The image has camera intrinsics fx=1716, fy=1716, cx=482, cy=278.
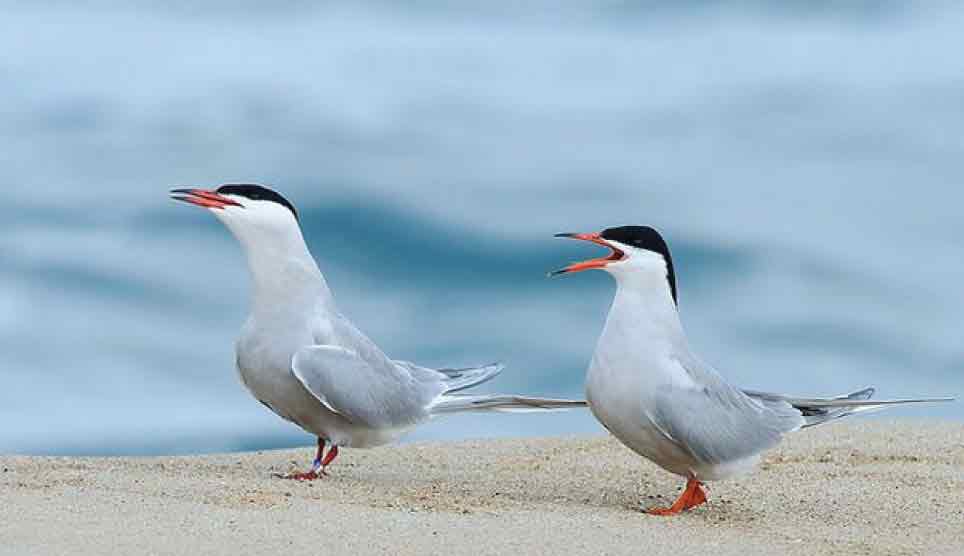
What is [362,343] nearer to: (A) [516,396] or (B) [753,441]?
(A) [516,396]

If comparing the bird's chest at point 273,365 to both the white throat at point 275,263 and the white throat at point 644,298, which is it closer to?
the white throat at point 275,263

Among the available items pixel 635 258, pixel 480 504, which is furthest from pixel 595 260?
pixel 480 504

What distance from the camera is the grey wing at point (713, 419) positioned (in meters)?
7.43

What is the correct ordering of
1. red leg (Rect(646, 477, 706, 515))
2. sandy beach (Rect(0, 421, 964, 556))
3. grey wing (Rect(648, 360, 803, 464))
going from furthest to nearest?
red leg (Rect(646, 477, 706, 515)) → grey wing (Rect(648, 360, 803, 464)) → sandy beach (Rect(0, 421, 964, 556))

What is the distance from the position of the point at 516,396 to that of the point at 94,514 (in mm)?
2203

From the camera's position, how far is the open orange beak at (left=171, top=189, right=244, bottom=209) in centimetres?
796

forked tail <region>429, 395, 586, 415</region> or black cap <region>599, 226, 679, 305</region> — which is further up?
black cap <region>599, 226, 679, 305</region>

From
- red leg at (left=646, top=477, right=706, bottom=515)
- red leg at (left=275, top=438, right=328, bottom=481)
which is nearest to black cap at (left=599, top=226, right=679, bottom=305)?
red leg at (left=646, top=477, right=706, bottom=515)

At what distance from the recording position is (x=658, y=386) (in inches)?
293

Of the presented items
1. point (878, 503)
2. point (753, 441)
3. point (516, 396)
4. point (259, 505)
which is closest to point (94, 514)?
point (259, 505)

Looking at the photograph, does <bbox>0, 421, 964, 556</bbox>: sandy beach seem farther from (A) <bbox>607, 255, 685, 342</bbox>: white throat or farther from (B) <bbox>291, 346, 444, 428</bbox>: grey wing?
(A) <bbox>607, 255, 685, 342</bbox>: white throat

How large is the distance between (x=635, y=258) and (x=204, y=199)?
203cm

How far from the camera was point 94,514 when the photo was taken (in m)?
6.75

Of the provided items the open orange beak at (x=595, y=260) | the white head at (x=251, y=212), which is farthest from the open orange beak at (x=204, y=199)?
the open orange beak at (x=595, y=260)
